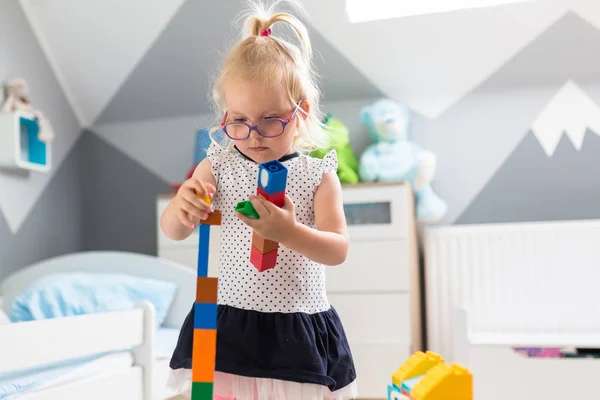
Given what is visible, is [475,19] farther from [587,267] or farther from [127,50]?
[127,50]

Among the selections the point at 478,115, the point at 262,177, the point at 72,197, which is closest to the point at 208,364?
the point at 262,177

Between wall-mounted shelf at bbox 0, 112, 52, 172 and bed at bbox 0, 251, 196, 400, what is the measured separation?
33.1 inches

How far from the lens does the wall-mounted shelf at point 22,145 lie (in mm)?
2408

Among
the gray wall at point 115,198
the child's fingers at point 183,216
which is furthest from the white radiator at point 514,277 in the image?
the child's fingers at point 183,216

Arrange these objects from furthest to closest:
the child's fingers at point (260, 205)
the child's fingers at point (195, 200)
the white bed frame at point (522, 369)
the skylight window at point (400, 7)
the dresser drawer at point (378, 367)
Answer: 1. the skylight window at point (400, 7)
2. the dresser drawer at point (378, 367)
3. the white bed frame at point (522, 369)
4. the child's fingers at point (195, 200)
5. the child's fingers at point (260, 205)

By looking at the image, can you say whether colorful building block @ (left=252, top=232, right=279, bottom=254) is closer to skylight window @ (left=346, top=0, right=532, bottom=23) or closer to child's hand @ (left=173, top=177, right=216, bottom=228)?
child's hand @ (left=173, top=177, right=216, bottom=228)

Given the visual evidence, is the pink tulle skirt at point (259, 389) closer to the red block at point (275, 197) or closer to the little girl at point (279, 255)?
the little girl at point (279, 255)

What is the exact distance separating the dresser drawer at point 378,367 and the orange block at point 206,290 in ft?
5.13

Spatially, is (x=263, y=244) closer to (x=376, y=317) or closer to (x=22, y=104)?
(x=376, y=317)

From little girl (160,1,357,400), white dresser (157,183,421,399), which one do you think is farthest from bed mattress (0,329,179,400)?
white dresser (157,183,421,399)

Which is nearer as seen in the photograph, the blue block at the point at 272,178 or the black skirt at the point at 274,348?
the blue block at the point at 272,178

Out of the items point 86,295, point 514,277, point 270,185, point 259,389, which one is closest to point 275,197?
point 270,185

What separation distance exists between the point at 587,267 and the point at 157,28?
1.90 meters

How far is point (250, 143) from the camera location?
0.93 metres
